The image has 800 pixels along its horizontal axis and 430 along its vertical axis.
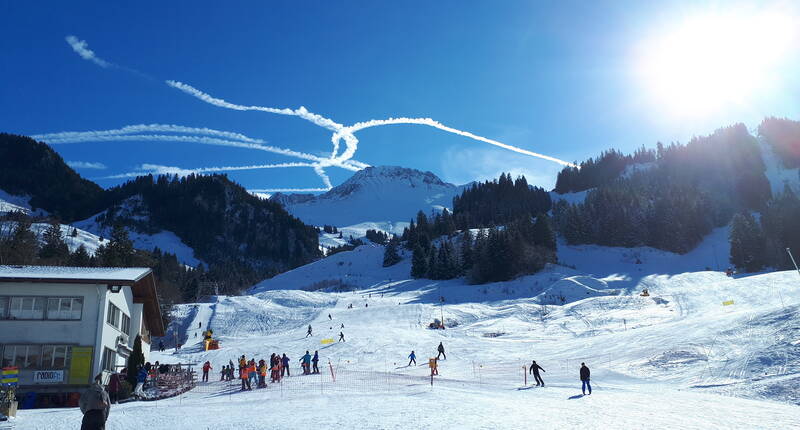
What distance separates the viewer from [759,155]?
175625 millimetres

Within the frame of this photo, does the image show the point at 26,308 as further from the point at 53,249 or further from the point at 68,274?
the point at 53,249

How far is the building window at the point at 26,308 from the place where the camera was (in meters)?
25.6

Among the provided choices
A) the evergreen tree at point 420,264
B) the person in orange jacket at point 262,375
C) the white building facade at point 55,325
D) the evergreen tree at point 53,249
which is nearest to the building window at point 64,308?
the white building facade at point 55,325

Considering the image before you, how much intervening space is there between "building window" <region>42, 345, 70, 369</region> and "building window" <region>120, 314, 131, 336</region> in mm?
4998

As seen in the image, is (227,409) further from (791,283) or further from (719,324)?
(791,283)

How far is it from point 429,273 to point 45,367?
77.1 meters

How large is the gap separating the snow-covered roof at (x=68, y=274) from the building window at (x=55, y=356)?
10.9ft

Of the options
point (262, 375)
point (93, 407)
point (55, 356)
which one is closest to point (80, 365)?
point (55, 356)

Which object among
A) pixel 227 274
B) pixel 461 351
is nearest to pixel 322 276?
pixel 227 274

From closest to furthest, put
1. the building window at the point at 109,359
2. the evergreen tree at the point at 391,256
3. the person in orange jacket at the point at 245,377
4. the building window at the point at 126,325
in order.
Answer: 1. the person in orange jacket at the point at 245,377
2. the building window at the point at 109,359
3. the building window at the point at 126,325
4. the evergreen tree at the point at 391,256

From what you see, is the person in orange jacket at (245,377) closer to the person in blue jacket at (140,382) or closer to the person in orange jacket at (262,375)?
the person in orange jacket at (262,375)

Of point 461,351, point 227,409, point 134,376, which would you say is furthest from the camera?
point 461,351

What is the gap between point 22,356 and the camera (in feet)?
82.7

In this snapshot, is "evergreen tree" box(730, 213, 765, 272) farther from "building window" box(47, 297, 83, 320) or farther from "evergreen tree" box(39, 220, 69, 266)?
"evergreen tree" box(39, 220, 69, 266)
